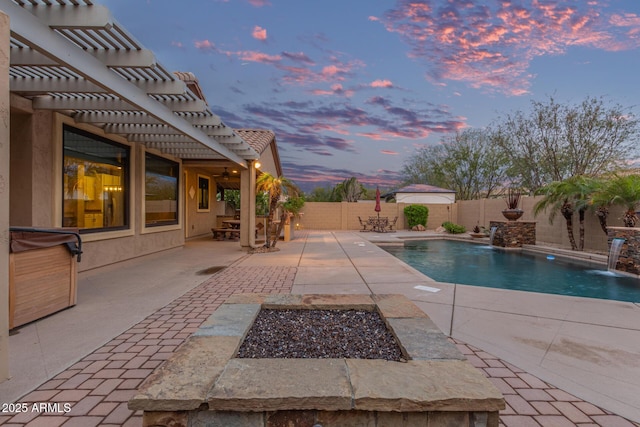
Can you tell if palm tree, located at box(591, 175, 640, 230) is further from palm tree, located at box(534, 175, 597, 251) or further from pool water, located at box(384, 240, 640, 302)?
pool water, located at box(384, 240, 640, 302)

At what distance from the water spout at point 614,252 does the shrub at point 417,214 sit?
34.5ft

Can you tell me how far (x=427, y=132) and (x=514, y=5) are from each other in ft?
44.4

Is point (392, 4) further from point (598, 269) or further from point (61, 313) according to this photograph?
point (61, 313)

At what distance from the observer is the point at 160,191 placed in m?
7.94

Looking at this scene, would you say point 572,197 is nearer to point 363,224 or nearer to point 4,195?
point 363,224

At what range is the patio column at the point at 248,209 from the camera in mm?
9039

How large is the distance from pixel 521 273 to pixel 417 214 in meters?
10.5

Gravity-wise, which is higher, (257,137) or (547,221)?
(257,137)

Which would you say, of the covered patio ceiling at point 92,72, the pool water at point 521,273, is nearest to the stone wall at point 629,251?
the pool water at point 521,273

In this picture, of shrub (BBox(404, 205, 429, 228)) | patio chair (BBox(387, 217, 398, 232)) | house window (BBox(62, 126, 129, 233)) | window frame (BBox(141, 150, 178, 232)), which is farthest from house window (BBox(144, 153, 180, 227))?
shrub (BBox(404, 205, 429, 228))

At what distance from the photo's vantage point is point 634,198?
7.44 metres

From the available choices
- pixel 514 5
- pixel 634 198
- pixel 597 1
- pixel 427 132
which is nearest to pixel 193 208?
pixel 514 5

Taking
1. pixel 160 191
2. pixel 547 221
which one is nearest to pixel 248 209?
pixel 160 191

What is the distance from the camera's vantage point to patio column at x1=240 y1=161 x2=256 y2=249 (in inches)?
356
